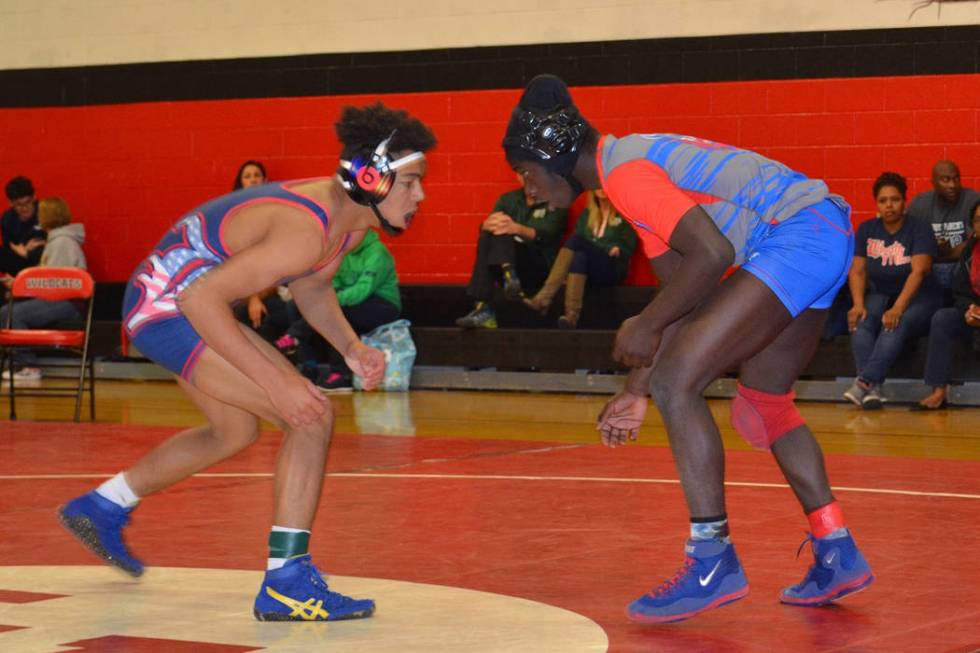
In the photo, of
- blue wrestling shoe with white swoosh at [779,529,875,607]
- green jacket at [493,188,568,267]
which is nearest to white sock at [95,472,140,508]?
blue wrestling shoe with white swoosh at [779,529,875,607]

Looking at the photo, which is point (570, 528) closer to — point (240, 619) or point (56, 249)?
point (240, 619)

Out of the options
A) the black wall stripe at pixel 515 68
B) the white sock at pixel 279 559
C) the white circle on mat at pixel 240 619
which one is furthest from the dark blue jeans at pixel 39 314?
the white sock at pixel 279 559

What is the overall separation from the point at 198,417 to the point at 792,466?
595cm

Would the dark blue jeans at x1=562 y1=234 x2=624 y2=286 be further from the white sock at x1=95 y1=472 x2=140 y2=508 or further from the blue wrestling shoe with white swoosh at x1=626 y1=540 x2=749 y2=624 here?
the blue wrestling shoe with white swoosh at x1=626 y1=540 x2=749 y2=624

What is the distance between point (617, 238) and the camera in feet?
36.3

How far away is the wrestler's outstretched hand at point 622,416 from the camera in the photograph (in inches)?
162

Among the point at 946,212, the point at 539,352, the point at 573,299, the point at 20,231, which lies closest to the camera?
the point at 946,212

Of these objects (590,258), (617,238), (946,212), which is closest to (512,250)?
(590,258)

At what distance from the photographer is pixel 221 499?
611 centimetres

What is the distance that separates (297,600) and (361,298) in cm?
719

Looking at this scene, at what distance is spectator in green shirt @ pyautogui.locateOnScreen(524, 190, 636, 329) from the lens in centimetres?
1094

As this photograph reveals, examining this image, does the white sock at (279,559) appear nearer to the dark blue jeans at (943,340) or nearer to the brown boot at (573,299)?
the dark blue jeans at (943,340)

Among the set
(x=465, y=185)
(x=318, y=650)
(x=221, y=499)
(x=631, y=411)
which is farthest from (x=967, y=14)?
(x=318, y=650)

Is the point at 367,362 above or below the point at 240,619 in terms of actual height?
above
